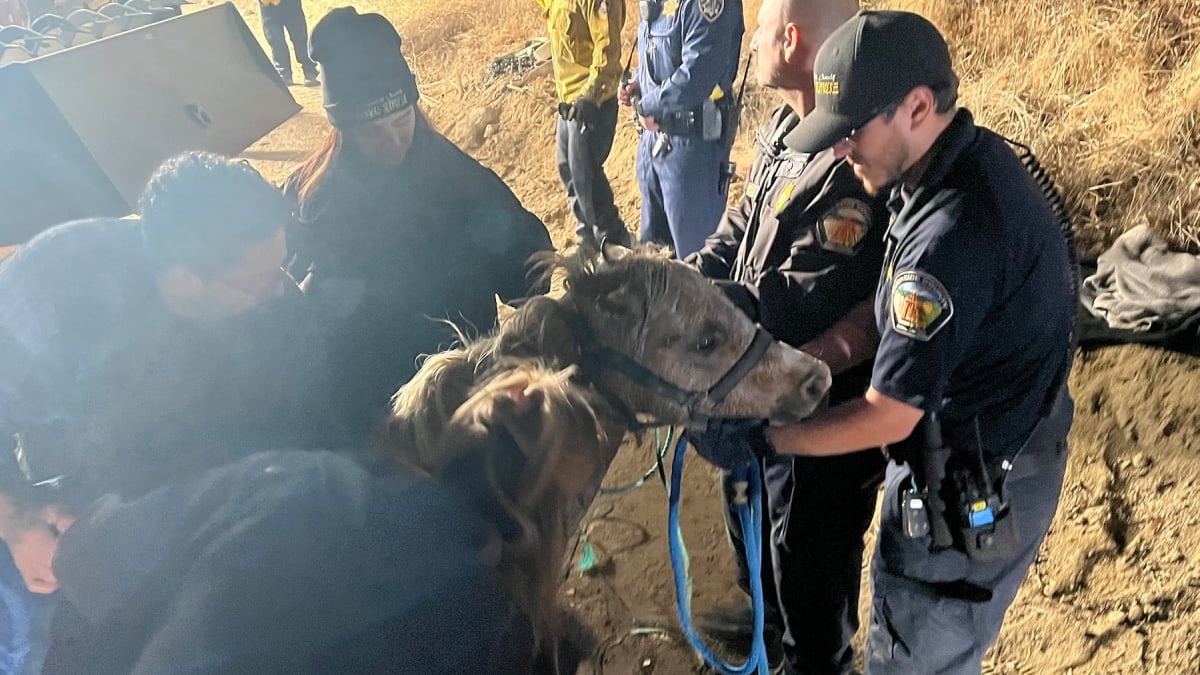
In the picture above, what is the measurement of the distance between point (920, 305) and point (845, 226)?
422 mm

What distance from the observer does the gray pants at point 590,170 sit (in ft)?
16.4

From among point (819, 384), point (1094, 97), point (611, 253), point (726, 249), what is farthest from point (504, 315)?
point (1094, 97)

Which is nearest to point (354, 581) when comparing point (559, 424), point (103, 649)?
point (103, 649)

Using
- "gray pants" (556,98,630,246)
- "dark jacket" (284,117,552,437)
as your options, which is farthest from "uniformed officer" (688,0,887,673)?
"gray pants" (556,98,630,246)

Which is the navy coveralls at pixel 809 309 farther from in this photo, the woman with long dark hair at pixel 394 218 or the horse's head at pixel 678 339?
the woman with long dark hair at pixel 394 218

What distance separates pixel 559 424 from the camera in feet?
5.05

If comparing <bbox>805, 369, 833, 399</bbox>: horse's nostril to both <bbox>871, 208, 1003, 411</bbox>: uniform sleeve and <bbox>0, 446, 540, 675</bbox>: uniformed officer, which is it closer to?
<bbox>871, 208, 1003, 411</bbox>: uniform sleeve

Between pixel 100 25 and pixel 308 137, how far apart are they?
644 centimetres

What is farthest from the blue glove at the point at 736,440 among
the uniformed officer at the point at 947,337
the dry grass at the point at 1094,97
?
the dry grass at the point at 1094,97

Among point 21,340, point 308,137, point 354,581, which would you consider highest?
point 21,340

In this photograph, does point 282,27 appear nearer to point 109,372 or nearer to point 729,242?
point 729,242

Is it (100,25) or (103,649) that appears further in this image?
(100,25)

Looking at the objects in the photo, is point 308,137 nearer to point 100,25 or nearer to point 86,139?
point 100,25

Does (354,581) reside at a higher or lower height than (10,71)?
lower
